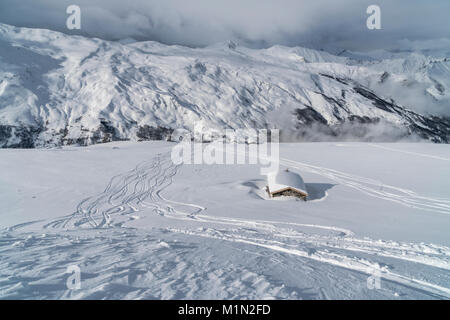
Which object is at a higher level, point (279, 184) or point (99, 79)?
point (99, 79)

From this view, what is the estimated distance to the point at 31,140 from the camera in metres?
132

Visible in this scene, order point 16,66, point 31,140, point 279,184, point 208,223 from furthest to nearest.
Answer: point 16,66
point 31,140
point 279,184
point 208,223

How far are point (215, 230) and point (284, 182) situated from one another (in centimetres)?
1490

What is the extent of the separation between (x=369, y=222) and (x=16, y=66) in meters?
209

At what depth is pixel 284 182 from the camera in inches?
1133

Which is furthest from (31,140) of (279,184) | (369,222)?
(369,222)

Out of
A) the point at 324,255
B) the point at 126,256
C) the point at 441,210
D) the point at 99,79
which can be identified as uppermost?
the point at 99,79

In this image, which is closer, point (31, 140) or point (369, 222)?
point (369, 222)

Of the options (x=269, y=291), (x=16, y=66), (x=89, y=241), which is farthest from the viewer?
(x=16, y=66)

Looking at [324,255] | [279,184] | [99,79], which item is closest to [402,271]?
[324,255]
